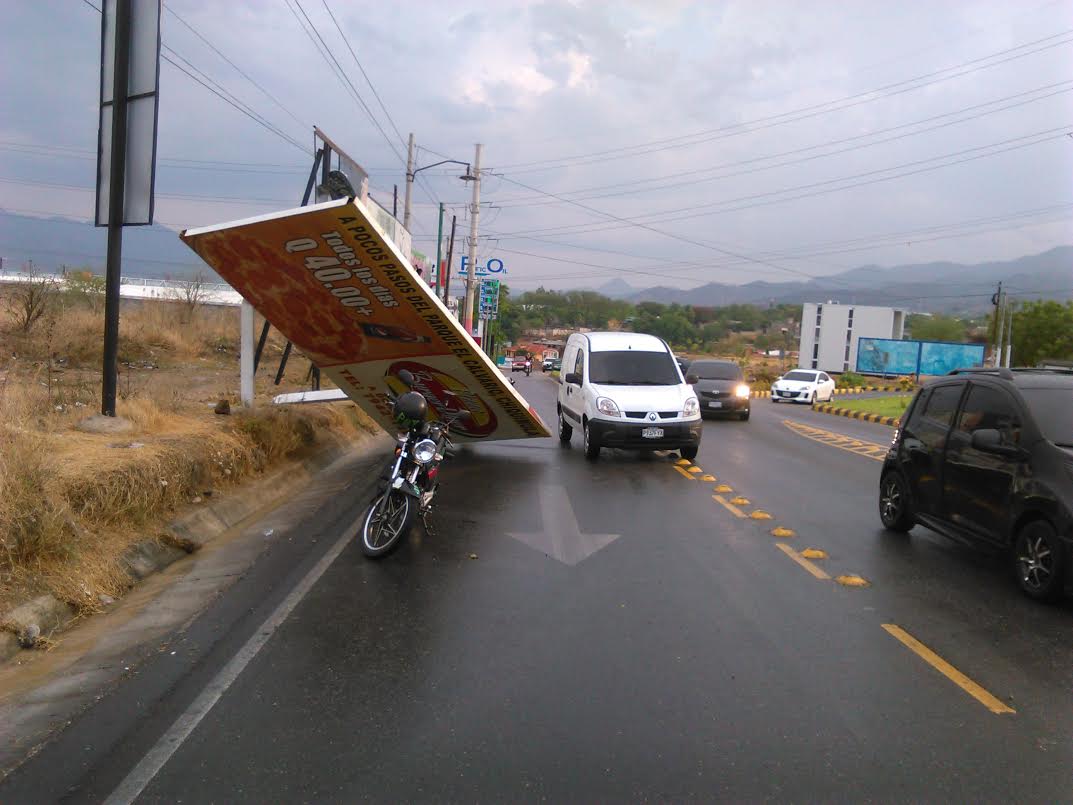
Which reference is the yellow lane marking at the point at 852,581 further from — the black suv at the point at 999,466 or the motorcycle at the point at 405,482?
the motorcycle at the point at 405,482

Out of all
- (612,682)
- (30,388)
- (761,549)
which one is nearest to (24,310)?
(30,388)

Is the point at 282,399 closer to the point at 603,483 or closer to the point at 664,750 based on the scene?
the point at 603,483

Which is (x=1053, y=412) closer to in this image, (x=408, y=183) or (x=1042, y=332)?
(x=408, y=183)

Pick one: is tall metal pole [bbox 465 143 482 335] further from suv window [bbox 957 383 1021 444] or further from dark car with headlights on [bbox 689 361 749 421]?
suv window [bbox 957 383 1021 444]

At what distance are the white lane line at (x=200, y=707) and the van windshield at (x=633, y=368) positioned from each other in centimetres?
867

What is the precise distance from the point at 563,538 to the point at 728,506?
8.98 ft

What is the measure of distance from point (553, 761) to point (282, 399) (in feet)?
31.7

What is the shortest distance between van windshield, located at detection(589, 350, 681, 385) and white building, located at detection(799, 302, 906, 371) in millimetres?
91903

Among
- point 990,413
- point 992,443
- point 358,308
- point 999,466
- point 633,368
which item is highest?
point 358,308

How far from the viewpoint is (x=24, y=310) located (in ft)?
62.4

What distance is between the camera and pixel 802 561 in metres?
7.56

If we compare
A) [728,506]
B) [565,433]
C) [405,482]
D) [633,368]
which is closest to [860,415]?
[565,433]

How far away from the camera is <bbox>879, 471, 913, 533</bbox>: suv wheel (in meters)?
8.62

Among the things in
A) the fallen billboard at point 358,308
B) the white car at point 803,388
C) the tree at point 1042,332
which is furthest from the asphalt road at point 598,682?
the tree at point 1042,332
